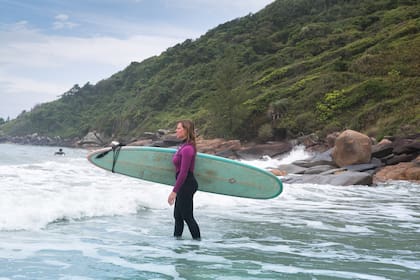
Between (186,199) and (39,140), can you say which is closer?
(186,199)

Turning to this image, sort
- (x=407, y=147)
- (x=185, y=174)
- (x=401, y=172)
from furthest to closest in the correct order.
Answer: (x=407, y=147), (x=401, y=172), (x=185, y=174)

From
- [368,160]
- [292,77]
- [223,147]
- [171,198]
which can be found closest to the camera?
[171,198]

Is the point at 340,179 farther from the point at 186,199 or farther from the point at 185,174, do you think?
the point at 185,174

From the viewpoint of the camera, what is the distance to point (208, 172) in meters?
7.27

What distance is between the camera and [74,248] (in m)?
5.32

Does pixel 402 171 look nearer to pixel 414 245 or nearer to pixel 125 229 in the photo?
pixel 414 245

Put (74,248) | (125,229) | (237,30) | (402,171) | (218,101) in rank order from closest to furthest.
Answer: (74,248)
(125,229)
(402,171)
(218,101)
(237,30)

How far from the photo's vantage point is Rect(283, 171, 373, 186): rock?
50.1 feet

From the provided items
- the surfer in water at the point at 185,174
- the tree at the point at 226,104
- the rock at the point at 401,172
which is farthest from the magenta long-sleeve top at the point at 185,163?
the tree at the point at 226,104

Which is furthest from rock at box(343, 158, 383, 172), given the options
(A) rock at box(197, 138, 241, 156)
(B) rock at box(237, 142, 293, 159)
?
(A) rock at box(197, 138, 241, 156)

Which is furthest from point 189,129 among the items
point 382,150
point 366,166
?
point 382,150

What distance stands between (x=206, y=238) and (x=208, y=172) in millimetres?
1291

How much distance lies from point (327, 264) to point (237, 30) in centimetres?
8507

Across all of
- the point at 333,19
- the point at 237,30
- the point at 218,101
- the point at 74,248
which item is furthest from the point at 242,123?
the point at 237,30
